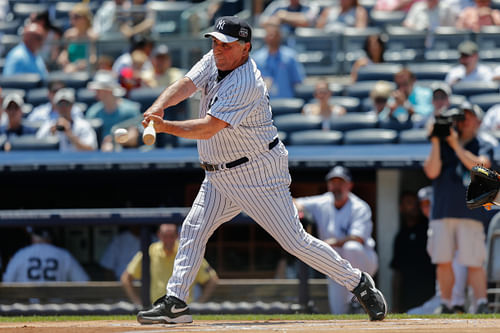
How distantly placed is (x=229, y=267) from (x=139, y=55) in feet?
12.7

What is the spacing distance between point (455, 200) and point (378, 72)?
3.02 m

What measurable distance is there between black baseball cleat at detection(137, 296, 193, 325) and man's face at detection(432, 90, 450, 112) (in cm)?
409

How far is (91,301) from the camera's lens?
23.7 ft

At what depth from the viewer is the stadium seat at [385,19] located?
36.7ft

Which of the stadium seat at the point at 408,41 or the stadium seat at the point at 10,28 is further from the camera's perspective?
the stadium seat at the point at 10,28

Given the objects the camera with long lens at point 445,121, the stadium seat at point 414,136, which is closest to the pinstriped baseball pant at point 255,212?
the camera with long lens at point 445,121

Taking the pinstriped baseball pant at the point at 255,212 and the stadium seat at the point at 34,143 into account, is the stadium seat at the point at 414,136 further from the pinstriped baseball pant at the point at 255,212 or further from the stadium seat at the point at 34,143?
the pinstriped baseball pant at the point at 255,212

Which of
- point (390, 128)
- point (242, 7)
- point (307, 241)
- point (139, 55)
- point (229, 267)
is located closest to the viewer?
point (307, 241)

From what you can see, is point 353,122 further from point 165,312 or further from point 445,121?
point 165,312

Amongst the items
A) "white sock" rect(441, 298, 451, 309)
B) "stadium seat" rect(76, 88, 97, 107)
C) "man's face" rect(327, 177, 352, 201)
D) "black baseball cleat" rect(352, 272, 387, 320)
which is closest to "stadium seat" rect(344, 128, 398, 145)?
"man's face" rect(327, 177, 352, 201)

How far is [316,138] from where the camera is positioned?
8.53 meters

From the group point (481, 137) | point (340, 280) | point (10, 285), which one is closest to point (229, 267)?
point (10, 285)

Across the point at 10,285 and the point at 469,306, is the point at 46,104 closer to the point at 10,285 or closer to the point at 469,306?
the point at 10,285

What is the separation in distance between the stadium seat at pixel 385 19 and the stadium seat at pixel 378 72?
145 cm
